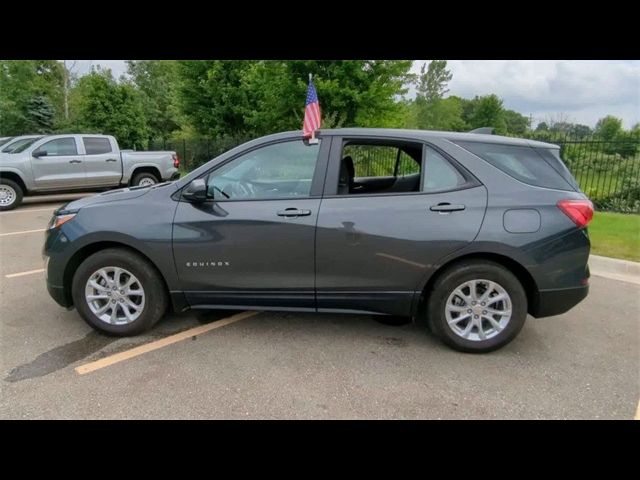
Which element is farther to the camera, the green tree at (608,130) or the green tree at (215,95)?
the green tree at (215,95)

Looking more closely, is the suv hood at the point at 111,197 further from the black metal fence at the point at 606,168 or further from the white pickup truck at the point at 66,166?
the black metal fence at the point at 606,168

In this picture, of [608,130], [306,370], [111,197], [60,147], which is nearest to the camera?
[306,370]

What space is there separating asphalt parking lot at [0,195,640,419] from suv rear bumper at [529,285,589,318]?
1.27ft

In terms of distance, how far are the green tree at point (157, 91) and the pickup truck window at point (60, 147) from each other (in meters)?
23.8

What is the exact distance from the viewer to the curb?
5.08 m

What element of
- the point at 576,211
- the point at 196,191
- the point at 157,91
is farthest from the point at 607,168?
the point at 157,91

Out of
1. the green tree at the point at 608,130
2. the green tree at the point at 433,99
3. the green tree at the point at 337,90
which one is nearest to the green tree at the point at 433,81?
the green tree at the point at 433,99

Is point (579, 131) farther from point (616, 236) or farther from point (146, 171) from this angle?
point (146, 171)

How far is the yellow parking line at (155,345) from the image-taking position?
296 cm

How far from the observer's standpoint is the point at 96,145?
34.2 ft

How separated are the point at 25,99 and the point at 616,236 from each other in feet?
107

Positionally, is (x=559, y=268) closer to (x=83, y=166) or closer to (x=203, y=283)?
(x=203, y=283)

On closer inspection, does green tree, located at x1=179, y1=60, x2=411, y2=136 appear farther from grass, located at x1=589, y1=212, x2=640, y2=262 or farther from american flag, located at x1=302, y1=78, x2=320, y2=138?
american flag, located at x1=302, y1=78, x2=320, y2=138
